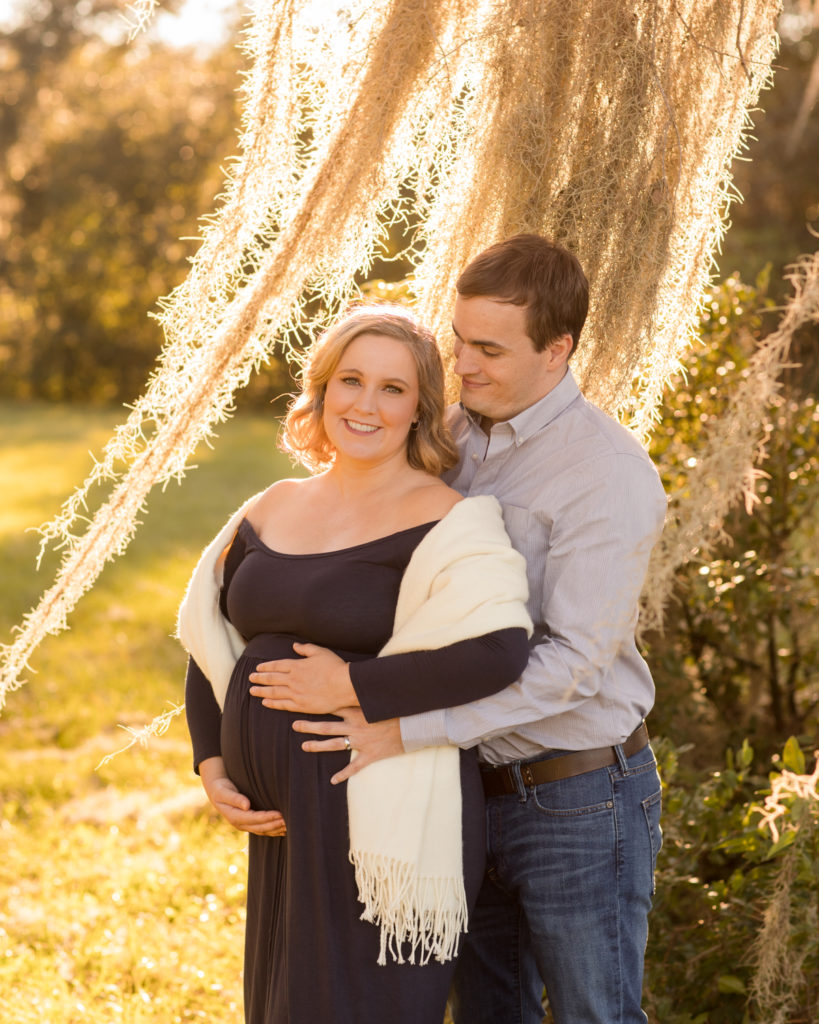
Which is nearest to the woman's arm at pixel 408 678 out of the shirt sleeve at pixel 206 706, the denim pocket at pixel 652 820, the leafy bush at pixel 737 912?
the shirt sleeve at pixel 206 706

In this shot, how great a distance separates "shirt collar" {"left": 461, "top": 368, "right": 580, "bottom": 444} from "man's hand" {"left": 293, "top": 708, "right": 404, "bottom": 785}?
26.3 inches

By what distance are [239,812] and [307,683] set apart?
34 cm

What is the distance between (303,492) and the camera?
8.50ft

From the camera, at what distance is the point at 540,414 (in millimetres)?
2391

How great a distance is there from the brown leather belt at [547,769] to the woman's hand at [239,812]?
44 centimetres

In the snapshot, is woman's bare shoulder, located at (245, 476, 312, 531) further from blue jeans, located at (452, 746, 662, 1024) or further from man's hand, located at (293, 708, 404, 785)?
blue jeans, located at (452, 746, 662, 1024)

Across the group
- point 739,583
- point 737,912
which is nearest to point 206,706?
point 737,912

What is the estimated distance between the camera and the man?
221cm

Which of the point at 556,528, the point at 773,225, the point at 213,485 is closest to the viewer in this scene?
the point at 556,528

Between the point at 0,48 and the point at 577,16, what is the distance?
25.0 meters

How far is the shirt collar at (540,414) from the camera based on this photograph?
2387 mm

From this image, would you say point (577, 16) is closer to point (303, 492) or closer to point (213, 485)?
point (303, 492)

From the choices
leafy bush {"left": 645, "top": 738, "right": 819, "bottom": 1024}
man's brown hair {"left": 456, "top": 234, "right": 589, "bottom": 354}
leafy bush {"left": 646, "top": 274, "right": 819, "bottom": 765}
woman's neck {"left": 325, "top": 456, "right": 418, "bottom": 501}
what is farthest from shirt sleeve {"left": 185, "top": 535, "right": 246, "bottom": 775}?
leafy bush {"left": 646, "top": 274, "right": 819, "bottom": 765}

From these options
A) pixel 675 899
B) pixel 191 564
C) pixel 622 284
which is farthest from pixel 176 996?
pixel 191 564
